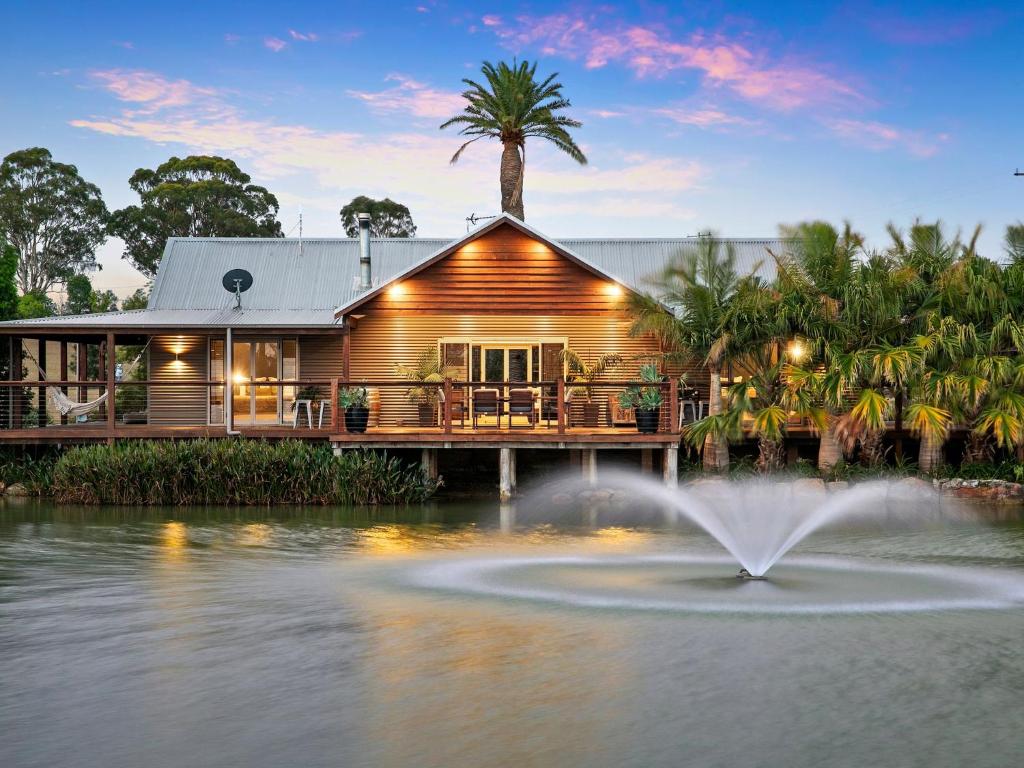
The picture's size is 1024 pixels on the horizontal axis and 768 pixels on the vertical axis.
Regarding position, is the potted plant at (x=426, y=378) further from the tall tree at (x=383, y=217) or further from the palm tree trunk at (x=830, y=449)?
the tall tree at (x=383, y=217)

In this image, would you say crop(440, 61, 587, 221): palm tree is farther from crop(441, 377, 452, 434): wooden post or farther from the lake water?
the lake water

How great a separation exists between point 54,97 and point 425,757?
36.0 metres

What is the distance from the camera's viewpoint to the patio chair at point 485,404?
2289 cm

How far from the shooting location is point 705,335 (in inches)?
925

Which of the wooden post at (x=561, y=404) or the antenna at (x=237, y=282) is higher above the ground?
the antenna at (x=237, y=282)

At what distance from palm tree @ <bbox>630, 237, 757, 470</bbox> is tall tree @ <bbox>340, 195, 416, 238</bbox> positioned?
3985 cm

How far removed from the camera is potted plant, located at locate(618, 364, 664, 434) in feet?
74.3

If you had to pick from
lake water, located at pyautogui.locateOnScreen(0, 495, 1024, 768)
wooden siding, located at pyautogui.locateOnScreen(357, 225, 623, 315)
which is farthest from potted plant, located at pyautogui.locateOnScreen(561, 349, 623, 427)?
lake water, located at pyautogui.locateOnScreen(0, 495, 1024, 768)

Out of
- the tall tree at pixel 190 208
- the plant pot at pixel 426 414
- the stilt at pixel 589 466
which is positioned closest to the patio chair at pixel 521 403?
the stilt at pixel 589 466

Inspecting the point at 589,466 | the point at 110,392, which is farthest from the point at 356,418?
the point at 110,392

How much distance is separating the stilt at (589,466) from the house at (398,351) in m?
0.60

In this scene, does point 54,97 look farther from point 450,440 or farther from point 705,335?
point 705,335

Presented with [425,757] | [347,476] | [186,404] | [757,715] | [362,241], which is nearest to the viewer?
[425,757]

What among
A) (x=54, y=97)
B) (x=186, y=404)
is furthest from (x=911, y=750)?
(x=54, y=97)
